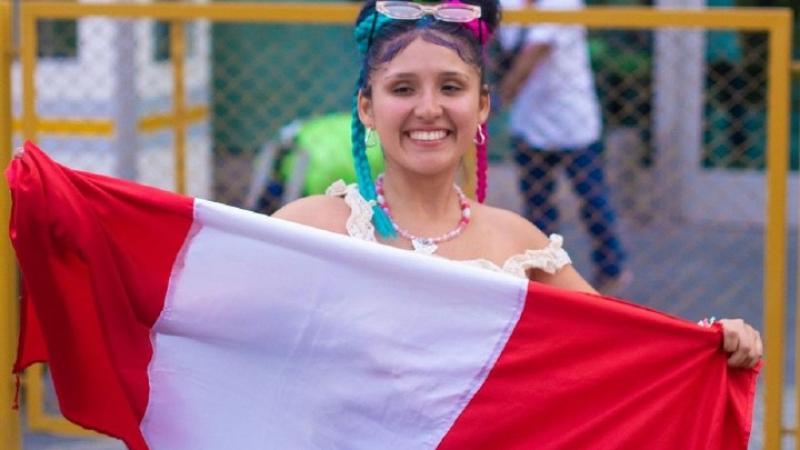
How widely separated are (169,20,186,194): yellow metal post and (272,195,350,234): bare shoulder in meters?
3.17

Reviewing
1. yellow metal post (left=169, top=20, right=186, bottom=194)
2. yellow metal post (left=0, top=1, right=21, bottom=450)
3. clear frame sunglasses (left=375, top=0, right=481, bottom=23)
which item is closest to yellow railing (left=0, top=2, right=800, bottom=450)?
yellow metal post (left=169, top=20, right=186, bottom=194)

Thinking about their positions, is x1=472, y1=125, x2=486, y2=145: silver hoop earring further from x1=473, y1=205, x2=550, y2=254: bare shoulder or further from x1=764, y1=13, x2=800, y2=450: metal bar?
x1=764, y1=13, x2=800, y2=450: metal bar

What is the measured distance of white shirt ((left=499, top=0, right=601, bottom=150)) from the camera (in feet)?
23.5

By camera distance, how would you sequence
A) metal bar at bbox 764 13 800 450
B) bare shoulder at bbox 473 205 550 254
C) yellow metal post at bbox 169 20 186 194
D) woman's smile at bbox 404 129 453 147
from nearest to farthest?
woman's smile at bbox 404 129 453 147
bare shoulder at bbox 473 205 550 254
metal bar at bbox 764 13 800 450
yellow metal post at bbox 169 20 186 194

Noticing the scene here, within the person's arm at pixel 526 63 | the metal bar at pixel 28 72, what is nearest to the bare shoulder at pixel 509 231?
the metal bar at pixel 28 72

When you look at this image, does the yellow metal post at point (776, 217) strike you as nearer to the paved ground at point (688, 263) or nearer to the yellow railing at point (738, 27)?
the yellow railing at point (738, 27)

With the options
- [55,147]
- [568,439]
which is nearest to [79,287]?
[568,439]

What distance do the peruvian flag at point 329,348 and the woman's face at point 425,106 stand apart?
0.79ft

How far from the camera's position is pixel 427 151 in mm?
3346

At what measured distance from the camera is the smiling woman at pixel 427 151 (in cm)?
335

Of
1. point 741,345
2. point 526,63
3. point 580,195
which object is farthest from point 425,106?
point 526,63

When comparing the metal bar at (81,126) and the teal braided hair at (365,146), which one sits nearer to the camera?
the teal braided hair at (365,146)

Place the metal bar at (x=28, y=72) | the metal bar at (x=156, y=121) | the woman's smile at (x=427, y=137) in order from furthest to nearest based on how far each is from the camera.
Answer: the metal bar at (x=156, y=121), the metal bar at (x=28, y=72), the woman's smile at (x=427, y=137)

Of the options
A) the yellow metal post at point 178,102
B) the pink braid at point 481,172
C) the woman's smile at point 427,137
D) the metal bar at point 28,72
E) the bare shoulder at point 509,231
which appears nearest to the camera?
the woman's smile at point 427,137
